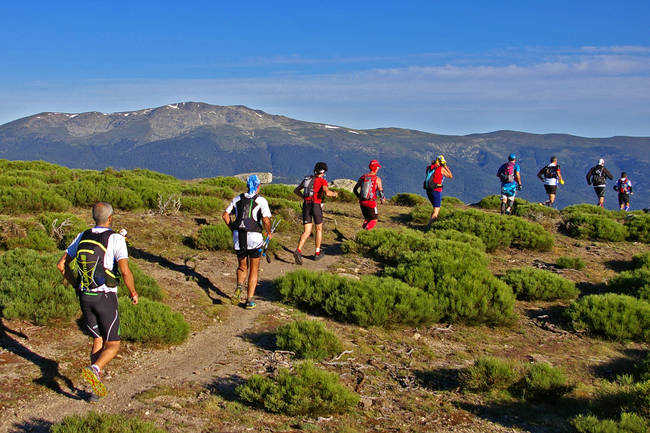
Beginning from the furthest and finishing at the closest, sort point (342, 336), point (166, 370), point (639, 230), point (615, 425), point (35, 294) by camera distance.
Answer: point (639, 230) → point (342, 336) → point (35, 294) → point (166, 370) → point (615, 425)

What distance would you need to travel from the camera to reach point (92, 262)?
5508 mm

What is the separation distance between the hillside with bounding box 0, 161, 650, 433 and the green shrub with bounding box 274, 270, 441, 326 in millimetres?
36

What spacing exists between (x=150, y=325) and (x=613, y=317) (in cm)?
736

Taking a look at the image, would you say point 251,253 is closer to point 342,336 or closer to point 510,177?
point 342,336

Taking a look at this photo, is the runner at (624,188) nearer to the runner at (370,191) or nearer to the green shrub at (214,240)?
the runner at (370,191)

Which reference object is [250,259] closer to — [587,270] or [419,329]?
[419,329]

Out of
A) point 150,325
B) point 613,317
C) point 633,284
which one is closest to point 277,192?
point 633,284

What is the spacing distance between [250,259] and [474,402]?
14.7 ft

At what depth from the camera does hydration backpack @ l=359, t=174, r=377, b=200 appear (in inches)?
529

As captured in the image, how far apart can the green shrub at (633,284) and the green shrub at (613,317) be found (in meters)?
1.05

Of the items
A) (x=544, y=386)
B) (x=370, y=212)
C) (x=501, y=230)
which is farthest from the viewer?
(x=501, y=230)

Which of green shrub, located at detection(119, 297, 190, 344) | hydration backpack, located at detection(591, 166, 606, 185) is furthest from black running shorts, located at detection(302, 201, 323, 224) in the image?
hydration backpack, located at detection(591, 166, 606, 185)

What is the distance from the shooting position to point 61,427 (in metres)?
4.60

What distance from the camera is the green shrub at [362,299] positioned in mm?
8633
